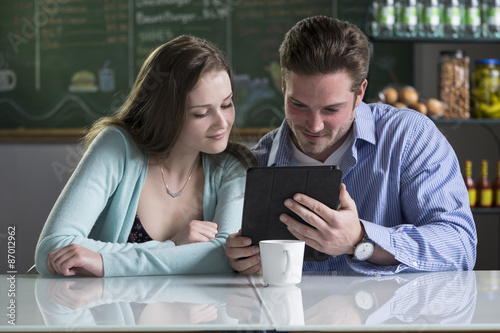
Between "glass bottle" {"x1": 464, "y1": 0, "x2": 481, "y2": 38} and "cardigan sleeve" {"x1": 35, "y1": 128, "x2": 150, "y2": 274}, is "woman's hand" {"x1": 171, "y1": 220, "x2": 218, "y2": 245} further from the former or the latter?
"glass bottle" {"x1": 464, "y1": 0, "x2": 481, "y2": 38}

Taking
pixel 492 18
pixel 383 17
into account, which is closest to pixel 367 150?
pixel 383 17

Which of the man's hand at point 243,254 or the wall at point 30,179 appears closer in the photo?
the man's hand at point 243,254

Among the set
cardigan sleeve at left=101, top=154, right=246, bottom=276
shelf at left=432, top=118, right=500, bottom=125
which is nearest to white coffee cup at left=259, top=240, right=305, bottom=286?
cardigan sleeve at left=101, top=154, right=246, bottom=276

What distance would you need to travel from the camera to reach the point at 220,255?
145 cm

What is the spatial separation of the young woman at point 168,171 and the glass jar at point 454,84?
1.70 meters

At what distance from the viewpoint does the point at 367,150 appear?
1705 mm

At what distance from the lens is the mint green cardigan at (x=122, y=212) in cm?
140

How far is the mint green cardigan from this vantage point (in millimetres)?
1401

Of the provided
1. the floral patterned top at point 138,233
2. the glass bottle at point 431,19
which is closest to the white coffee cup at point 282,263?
the floral patterned top at point 138,233

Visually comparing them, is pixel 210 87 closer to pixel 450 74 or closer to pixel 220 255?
pixel 220 255

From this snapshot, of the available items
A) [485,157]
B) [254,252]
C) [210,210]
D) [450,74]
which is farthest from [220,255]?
[485,157]

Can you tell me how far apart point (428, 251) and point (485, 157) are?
2.30 metres

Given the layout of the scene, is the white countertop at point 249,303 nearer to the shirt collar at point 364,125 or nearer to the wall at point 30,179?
the shirt collar at point 364,125

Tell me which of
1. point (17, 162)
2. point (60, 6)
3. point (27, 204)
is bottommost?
point (27, 204)
